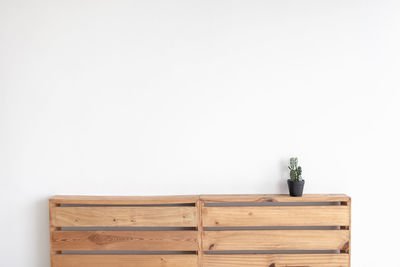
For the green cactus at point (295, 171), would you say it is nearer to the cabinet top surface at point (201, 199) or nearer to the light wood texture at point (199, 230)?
the cabinet top surface at point (201, 199)

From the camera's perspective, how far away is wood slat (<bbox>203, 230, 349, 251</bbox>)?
199cm

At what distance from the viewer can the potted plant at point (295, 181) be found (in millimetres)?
1978

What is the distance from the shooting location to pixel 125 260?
2033 mm

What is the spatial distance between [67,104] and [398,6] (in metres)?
1.98

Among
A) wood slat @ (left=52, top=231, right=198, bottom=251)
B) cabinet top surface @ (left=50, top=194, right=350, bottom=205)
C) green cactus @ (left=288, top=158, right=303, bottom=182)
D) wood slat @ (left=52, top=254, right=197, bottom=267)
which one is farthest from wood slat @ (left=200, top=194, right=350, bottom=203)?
wood slat @ (left=52, top=254, right=197, bottom=267)

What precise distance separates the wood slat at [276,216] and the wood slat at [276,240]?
48 millimetres

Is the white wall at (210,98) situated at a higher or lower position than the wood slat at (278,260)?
higher

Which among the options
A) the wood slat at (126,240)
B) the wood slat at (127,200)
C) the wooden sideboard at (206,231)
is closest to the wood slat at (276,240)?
the wooden sideboard at (206,231)

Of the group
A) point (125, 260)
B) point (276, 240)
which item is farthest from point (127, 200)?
point (276, 240)

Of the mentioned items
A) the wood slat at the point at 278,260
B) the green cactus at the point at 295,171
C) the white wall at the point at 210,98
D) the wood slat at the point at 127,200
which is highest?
the white wall at the point at 210,98

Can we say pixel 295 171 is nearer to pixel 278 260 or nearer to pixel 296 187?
pixel 296 187

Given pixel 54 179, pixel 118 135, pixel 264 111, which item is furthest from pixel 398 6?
pixel 54 179

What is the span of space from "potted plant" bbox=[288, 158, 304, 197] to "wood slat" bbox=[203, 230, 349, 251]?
0.71ft

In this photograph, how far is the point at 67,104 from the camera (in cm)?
211
